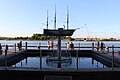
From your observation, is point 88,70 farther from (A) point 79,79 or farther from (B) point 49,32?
(B) point 49,32

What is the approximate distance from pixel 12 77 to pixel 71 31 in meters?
6.49

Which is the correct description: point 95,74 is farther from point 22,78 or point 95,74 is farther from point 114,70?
point 22,78

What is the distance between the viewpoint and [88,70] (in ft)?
41.4

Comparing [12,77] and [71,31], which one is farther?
[71,31]

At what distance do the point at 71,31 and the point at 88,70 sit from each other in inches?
235

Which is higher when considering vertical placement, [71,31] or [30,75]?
[71,31]

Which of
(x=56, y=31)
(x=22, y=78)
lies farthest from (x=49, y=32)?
(x=22, y=78)

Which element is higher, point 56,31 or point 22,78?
point 56,31

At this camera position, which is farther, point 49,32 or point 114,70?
point 49,32

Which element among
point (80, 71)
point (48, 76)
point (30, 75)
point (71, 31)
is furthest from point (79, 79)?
point (71, 31)

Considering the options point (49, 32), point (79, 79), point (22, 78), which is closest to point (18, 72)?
point (22, 78)

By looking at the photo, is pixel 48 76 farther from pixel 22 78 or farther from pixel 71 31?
pixel 71 31

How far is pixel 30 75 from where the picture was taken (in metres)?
12.7

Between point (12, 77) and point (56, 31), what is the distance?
6.10 m
